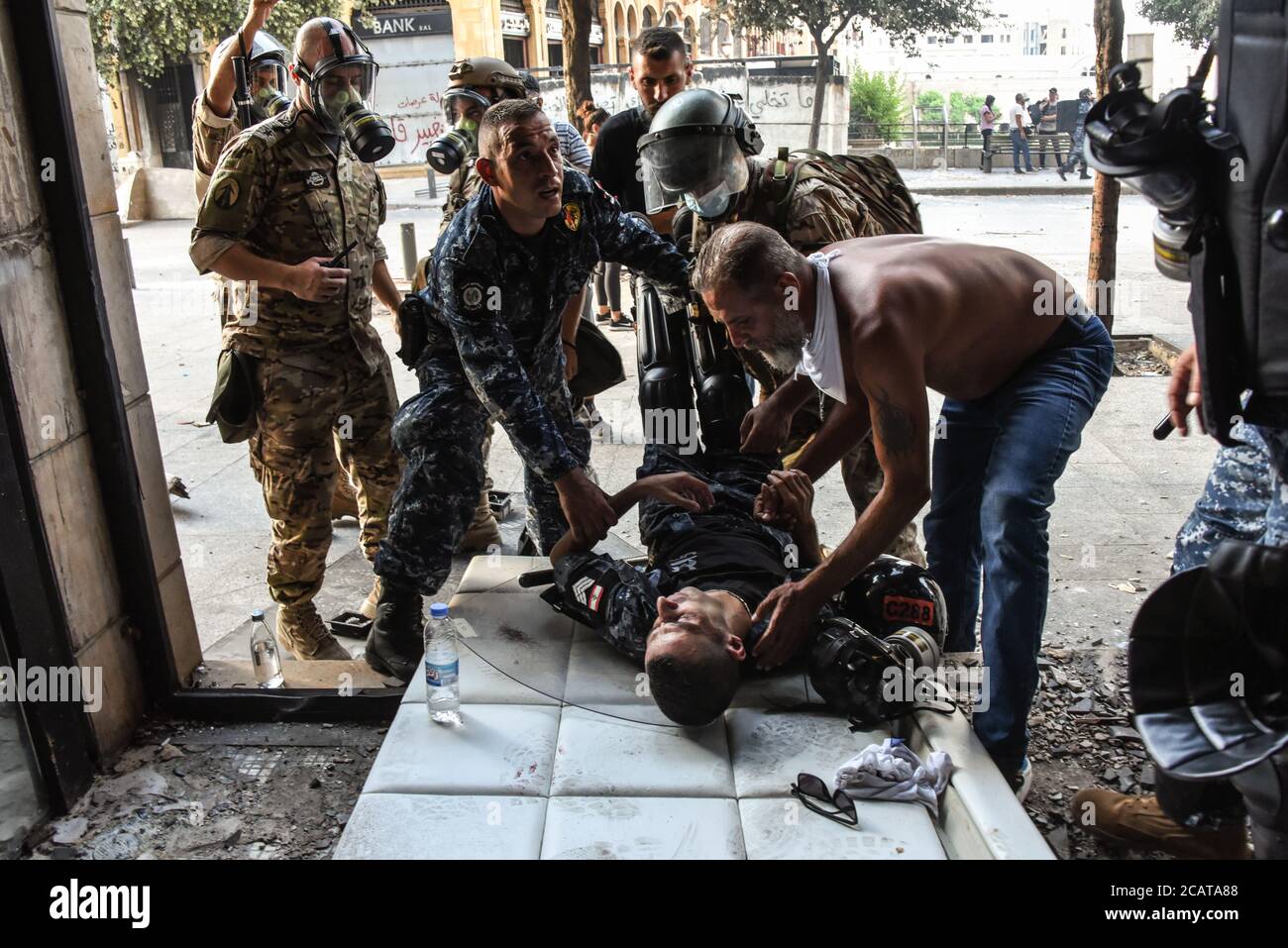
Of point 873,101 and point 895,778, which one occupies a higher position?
point 873,101

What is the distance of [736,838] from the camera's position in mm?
2238

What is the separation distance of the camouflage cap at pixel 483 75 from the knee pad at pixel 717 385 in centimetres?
132

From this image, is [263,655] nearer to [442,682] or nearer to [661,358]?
[442,682]

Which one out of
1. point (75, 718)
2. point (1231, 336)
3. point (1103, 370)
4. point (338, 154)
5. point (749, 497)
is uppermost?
point (338, 154)

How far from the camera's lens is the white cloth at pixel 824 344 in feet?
8.16

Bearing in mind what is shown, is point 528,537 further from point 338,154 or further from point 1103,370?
point 1103,370

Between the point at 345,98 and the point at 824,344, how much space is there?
1.92 m

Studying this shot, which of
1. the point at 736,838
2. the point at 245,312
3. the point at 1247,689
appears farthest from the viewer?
the point at 245,312

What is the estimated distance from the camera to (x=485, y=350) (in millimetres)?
3010

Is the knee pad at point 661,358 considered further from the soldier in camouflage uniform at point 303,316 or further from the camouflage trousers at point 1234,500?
the camouflage trousers at point 1234,500

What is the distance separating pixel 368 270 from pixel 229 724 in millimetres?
1625

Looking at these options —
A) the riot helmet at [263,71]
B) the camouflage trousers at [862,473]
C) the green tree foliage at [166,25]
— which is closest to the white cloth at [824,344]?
the camouflage trousers at [862,473]

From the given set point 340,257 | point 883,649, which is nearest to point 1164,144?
point 883,649
